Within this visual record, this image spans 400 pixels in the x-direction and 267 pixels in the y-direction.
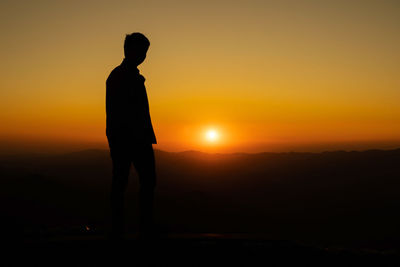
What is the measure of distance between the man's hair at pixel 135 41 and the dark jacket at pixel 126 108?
0.21 metres

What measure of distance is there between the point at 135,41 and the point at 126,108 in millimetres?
780

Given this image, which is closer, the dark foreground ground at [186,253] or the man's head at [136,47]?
the dark foreground ground at [186,253]

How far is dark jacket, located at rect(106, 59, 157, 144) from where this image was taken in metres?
4.26

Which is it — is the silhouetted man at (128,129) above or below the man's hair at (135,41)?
below

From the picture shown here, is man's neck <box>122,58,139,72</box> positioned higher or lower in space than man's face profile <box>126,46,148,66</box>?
lower

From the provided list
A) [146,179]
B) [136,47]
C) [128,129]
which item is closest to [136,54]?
[136,47]

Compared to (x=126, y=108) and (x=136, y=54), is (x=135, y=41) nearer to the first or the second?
(x=136, y=54)

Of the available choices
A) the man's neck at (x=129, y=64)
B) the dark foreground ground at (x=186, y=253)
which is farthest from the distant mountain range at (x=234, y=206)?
the man's neck at (x=129, y=64)

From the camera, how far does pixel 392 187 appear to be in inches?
1951

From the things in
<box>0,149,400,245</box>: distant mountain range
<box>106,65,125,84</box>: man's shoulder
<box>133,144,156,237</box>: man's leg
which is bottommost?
<box>0,149,400,245</box>: distant mountain range

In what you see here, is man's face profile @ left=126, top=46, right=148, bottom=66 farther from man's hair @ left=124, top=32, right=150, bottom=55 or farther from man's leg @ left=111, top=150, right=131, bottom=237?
man's leg @ left=111, top=150, right=131, bottom=237

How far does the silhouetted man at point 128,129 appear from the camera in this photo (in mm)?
4266

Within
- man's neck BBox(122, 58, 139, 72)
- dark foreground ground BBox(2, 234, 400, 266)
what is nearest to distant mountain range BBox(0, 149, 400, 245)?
dark foreground ground BBox(2, 234, 400, 266)

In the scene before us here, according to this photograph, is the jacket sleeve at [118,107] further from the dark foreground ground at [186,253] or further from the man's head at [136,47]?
the dark foreground ground at [186,253]
